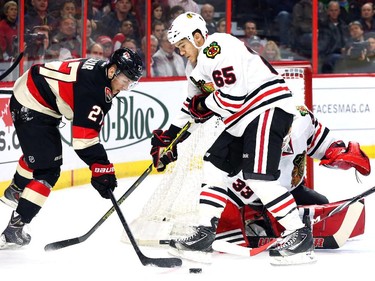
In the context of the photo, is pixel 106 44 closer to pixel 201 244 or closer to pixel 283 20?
pixel 283 20

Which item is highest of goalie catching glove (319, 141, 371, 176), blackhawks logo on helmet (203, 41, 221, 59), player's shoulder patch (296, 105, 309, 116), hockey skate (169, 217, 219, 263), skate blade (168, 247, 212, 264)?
blackhawks logo on helmet (203, 41, 221, 59)

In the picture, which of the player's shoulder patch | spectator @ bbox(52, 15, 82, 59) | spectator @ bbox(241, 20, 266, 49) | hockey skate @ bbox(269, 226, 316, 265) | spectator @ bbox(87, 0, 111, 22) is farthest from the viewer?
spectator @ bbox(241, 20, 266, 49)

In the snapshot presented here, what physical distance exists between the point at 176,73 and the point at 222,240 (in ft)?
11.9

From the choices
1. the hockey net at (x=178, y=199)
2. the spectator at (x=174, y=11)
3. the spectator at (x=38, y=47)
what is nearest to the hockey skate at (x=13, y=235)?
the hockey net at (x=178, y=199)

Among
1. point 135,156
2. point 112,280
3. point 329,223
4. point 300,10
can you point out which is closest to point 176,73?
point 135,156

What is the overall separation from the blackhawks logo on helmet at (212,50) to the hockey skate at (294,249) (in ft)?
2.58

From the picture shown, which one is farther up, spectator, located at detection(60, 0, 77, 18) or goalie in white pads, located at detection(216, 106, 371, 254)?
spectator, located at detection(60, 0, 77, 18)

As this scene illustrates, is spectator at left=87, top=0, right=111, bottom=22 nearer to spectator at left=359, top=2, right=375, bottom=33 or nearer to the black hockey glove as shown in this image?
spectator at left=359, top=2, right=375, bottom=33

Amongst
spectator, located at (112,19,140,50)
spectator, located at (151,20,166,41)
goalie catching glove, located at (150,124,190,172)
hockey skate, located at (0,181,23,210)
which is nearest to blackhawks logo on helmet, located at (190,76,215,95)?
goalie catching glove, located at (150,124,190,172)

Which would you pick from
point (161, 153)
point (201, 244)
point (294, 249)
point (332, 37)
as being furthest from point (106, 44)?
point (294, 249)

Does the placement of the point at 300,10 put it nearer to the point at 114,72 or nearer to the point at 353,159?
the point at 353,159

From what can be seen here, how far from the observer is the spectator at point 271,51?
8516mm

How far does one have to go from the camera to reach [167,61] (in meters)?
7.93

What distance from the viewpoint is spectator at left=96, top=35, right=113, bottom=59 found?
24.5 feet
